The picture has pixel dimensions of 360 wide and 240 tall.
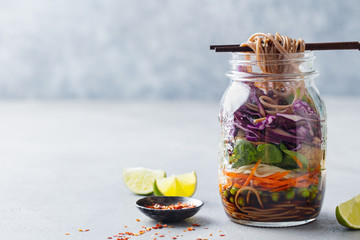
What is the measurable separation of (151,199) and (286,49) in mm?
637

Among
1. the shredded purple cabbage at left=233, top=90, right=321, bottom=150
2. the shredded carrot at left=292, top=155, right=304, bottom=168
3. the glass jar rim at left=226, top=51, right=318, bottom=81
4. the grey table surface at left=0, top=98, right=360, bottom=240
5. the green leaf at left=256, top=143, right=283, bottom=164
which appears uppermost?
the glass jar rim at left=226, top=51, right=318, bottom=81

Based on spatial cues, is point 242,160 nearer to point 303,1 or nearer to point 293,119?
point 293,119

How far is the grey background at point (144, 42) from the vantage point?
16.4 ft

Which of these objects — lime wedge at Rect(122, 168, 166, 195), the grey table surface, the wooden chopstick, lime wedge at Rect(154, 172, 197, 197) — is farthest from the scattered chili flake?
the wooden chopstick

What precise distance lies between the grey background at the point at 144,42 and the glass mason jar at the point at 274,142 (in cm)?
354

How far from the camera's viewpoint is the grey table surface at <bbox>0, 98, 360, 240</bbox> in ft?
5.28

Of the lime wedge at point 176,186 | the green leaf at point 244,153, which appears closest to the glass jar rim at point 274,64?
the green leaf at point 244,153

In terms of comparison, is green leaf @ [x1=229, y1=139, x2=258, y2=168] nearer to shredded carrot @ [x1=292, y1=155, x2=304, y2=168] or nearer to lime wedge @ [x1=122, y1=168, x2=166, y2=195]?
shredded carrot @ [x1=292, y1=155, x2=304, y2=168]

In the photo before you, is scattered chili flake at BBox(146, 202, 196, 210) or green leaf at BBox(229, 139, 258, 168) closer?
green leaf at BBox(229, 139, 258, 168)

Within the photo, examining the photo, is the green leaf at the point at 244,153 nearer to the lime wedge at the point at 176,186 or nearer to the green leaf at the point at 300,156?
the green leaf at the point at 300,156

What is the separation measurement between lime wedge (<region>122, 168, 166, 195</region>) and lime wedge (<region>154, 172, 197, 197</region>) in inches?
3.8

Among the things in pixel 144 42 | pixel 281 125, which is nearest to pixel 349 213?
pixel 281 125

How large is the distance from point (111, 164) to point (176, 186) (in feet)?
2.27

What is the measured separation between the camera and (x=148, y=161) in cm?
258
